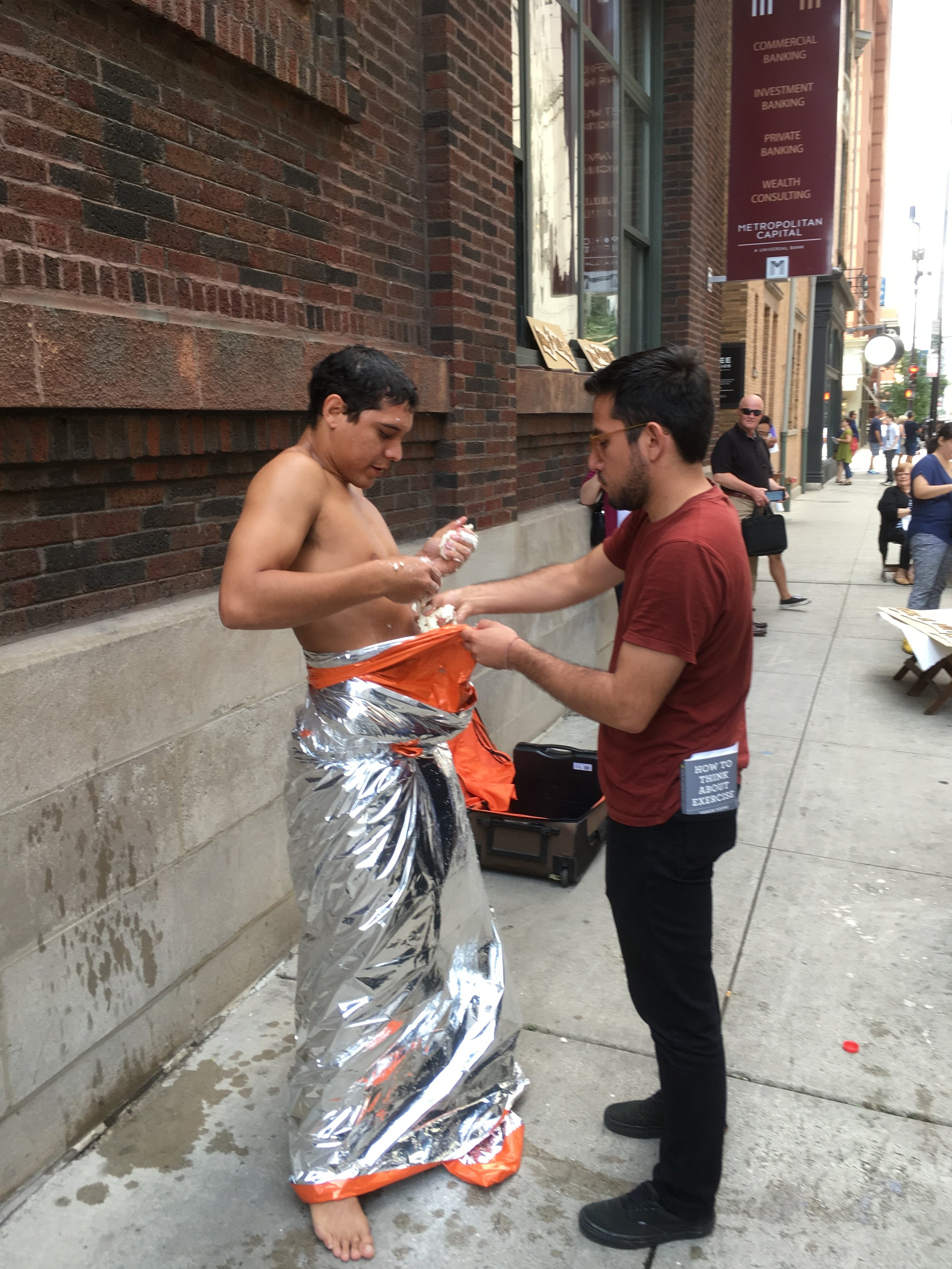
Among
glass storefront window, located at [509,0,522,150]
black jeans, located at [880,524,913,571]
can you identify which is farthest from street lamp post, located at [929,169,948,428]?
glass storefront window, located at [509,0,522,150]

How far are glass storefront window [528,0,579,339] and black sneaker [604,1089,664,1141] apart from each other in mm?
5325

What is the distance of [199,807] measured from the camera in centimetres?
319

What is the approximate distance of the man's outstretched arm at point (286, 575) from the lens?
2.19 metres

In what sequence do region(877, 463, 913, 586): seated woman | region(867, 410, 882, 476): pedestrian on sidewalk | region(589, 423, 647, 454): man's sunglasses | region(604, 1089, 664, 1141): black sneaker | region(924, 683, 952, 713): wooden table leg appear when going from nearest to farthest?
region(589, 423, 647, 454): man's sunglasses < region(604, 1089, 664, 1141): black sneaker < region(924, 683, 952, 713): wooden table leg < region(877, 463, 913, 586): seated woman < region(867, 410, 882, 476): pedestrian on sidewalk

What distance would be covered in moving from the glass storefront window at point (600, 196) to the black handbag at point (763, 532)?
2.11m

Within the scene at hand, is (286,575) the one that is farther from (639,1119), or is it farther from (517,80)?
(517,80)

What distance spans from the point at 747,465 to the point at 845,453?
21.2 m

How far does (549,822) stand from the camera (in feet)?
14.3

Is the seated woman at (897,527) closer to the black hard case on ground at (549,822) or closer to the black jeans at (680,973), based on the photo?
the black hard case on ground at (549,822)

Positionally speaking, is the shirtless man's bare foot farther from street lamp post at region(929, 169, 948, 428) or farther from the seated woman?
street lamp post at region(929, 169, 948, 428)

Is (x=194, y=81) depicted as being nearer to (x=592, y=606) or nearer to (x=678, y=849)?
(x=678, y=849)

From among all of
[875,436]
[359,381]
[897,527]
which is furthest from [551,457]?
[875,436]

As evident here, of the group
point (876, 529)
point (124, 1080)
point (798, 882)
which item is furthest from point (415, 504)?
point (876, 529)

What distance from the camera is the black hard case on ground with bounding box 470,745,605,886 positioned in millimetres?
4340
